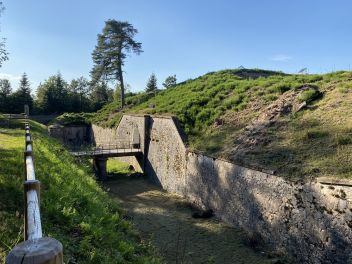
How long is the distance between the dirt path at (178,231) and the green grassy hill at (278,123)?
3576mm

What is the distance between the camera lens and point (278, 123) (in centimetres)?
1861

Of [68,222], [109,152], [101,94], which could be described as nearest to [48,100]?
[101,94]

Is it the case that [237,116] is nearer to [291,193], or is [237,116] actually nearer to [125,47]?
[291,193]

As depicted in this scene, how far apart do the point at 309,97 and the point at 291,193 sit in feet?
28.0

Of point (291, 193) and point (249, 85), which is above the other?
point (249, 85)

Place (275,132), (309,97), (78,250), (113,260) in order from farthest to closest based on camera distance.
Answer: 1. (309,97)
2. (275,132)
3. (113,260)
4. (78,250)

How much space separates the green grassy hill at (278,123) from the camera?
13914 mm

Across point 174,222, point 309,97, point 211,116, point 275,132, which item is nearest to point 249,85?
point 211,116

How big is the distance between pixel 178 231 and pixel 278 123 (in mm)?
8123

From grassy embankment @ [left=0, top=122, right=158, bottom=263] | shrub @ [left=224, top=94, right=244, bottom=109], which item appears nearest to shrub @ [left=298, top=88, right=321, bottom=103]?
shrub @ [left=224, top=94, right=244, bottom=109]

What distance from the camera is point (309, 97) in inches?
770

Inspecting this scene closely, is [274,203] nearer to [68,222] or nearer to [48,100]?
[68,222]

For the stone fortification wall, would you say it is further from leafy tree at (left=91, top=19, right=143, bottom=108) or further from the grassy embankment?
the grassy embankment

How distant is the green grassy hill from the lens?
45.6ft
